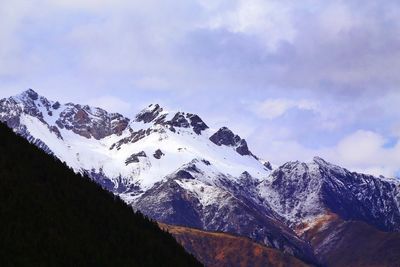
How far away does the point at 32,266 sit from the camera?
650 ft

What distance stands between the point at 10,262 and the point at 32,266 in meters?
5.91

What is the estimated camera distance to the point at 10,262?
19475 cm
